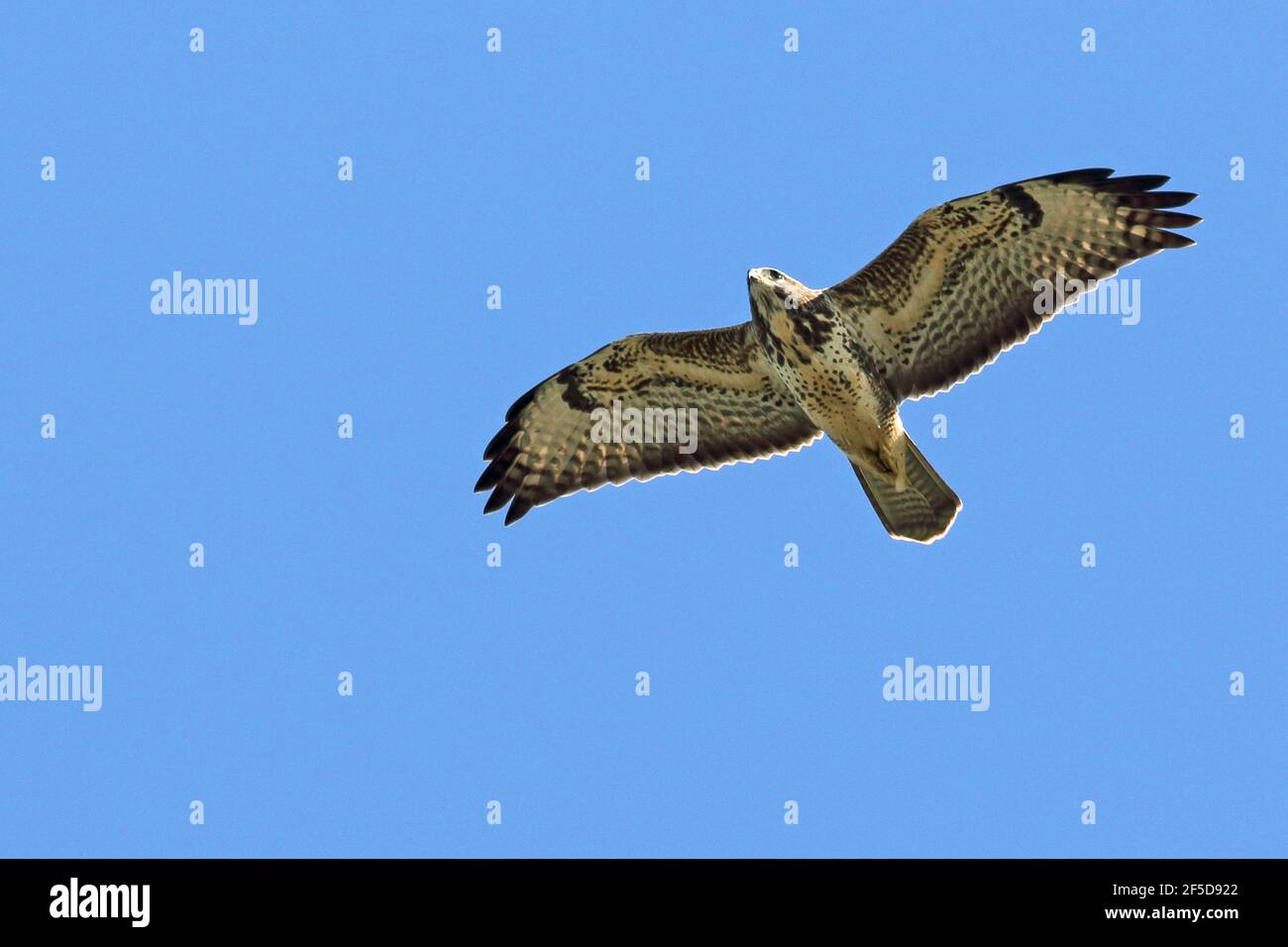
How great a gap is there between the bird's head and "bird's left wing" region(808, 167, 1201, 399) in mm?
429

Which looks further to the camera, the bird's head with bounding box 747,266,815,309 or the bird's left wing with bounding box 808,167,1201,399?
the bird's left wing with bounding box 808,167,1201,399

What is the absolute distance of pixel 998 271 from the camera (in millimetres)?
12742

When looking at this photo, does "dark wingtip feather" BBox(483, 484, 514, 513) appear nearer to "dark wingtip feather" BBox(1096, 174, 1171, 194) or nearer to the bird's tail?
the bird's tail

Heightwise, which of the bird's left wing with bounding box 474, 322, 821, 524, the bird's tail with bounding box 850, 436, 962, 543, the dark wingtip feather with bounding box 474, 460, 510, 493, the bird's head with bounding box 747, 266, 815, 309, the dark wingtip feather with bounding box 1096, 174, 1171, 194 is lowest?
the bird's tail with bounding box 850, 436, 962, 543

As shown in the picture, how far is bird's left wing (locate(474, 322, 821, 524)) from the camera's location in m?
13.2

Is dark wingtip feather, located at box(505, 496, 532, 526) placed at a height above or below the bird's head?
below

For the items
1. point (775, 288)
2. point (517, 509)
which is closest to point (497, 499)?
point (517, 509)

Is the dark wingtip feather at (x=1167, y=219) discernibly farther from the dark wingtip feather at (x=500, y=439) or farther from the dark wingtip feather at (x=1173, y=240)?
the dark wingtip feather at (x=500, y=439)

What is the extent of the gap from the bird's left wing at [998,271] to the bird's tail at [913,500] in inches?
21.0

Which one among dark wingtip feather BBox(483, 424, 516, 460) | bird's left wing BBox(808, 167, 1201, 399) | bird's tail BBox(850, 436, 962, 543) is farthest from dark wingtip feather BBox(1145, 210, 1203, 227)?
dark wingtip feather BBox(483, 424, 516, 460)

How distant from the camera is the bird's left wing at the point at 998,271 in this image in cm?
1263

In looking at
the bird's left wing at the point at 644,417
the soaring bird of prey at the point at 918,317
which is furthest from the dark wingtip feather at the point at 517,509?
the soaring bird of prey at the point at 918,317

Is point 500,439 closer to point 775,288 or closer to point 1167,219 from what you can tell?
point 775,288
